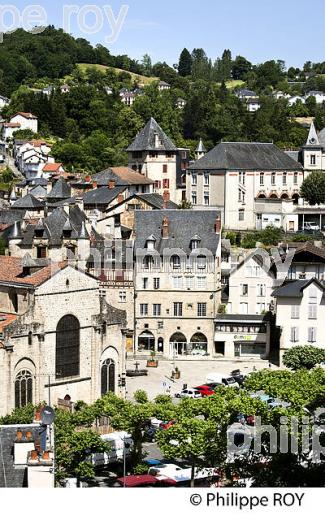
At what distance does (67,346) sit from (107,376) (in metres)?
2.46

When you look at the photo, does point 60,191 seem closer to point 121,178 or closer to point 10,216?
point 121,178

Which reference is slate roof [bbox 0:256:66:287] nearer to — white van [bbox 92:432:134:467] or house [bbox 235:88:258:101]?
white van [bbox 92:432:134:467]

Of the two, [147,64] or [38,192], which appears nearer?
[38,192]

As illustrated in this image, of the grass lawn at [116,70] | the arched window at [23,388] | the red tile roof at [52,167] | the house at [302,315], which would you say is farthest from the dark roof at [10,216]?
the grass lawn at [116,70]

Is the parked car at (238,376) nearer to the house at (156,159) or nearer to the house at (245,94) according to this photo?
the house at (156,159)

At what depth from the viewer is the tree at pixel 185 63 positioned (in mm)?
180750

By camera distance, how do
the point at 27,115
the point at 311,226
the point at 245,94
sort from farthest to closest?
1. the point at 245,94
2. the point at 27,115
3. the point at 311,226

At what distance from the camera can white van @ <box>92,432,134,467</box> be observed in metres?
38.3

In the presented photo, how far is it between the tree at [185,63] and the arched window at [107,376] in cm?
13749

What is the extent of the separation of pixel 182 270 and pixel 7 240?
1114cm

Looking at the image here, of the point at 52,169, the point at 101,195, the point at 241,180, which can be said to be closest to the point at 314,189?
the point at 241,180

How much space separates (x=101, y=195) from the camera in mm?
75500

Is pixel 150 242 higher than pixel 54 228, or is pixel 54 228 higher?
pixel 54 228

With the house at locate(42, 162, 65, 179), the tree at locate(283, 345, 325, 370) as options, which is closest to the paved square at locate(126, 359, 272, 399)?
the tree at locate(283, 345, 325, 370)
